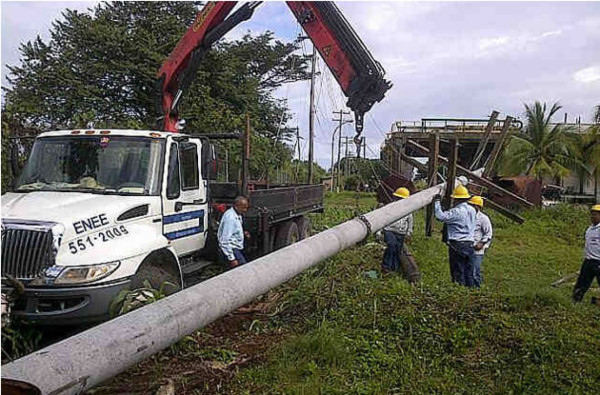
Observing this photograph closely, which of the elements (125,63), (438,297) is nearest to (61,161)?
(438,297)

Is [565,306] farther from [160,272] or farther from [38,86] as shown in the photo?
[38,86]

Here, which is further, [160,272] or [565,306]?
[160,272]

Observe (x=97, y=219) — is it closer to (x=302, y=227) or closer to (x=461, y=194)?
(x=461, y=194)

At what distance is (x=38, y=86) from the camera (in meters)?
26.1

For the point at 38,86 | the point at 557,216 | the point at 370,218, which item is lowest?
the point at 557,216

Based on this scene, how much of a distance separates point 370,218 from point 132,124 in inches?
673

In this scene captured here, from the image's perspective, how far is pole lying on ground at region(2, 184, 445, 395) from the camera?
2.25m

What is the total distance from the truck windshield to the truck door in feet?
0.74

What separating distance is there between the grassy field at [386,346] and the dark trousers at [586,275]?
406 cm

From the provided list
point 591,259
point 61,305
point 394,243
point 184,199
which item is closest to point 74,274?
point 61,305

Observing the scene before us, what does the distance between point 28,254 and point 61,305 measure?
1.83 ft

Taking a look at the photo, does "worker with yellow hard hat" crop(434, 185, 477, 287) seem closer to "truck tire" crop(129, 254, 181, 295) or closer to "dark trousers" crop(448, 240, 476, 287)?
"dark trousers" crop(448, 240, 476, 287)

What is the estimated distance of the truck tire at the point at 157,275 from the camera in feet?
19.7

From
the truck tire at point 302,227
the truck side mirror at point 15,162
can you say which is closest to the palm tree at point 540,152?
the truck tire at point 302,227
